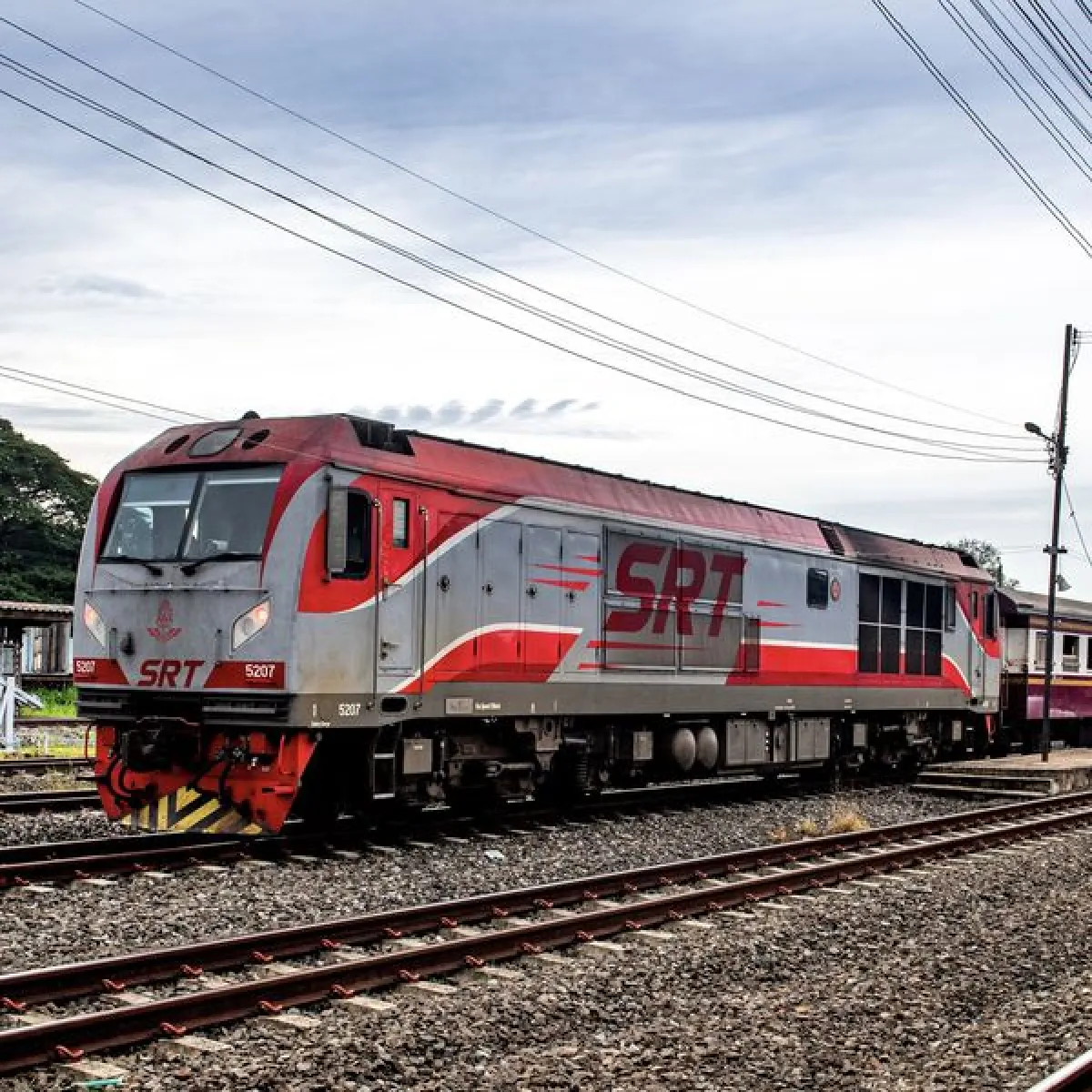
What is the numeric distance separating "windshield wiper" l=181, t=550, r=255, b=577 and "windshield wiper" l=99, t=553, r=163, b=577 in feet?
1.19

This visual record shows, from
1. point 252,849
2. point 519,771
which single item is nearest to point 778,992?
point 252,849

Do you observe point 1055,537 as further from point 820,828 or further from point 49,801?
point 49,801

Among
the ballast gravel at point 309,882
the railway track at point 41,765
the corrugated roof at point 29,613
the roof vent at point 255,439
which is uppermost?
the roof vent at point 255,439

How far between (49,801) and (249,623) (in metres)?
4.93

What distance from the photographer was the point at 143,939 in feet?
31.5

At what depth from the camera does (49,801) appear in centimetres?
1600

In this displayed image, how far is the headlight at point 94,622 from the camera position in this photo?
13.6 metres

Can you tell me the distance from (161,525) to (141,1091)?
7.76 meters

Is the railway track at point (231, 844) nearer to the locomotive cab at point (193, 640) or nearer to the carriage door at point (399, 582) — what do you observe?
the locomotive cab at point (193, 640)

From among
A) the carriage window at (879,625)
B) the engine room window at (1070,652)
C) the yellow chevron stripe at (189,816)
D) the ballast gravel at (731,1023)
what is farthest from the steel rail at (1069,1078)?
the engine room window at (1070,652)

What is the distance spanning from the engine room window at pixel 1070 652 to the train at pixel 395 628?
15.7 metres

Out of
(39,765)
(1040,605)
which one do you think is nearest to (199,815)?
(39,765)

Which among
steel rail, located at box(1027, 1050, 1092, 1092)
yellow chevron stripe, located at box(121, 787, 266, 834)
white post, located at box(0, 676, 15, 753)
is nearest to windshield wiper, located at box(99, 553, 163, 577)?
yellow chevron stripe, located at box(121, 787, 266, 834)

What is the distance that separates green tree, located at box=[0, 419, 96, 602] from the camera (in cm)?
5756
